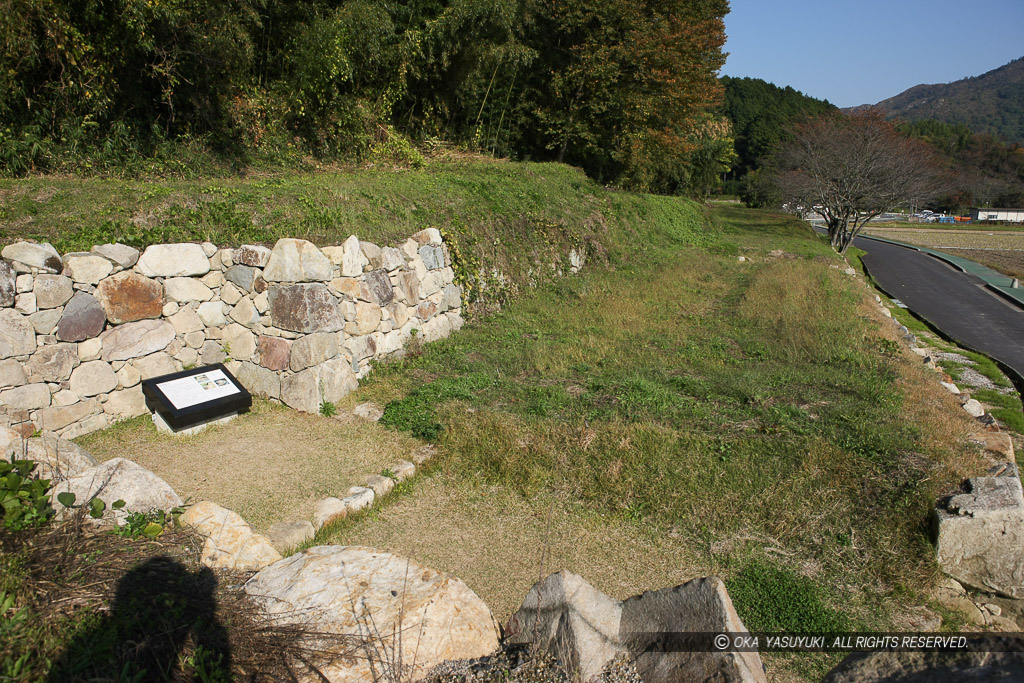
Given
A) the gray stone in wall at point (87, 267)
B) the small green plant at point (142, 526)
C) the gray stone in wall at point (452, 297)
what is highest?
the gray stone in wall at point (87, 267)

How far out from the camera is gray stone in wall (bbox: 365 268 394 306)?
650cm

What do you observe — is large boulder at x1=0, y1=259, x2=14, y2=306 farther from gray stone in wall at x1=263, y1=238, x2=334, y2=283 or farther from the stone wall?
gray stone in wall at x1=263, y1=238, x2=334, y2=283

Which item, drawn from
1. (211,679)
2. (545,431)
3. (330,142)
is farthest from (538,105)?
(211,679)

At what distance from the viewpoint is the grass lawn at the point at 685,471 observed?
12.5 ft

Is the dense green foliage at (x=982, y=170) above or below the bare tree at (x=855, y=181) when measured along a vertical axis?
above

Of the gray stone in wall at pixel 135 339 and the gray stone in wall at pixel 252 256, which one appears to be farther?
the gray stone in wall at pixel 252 256

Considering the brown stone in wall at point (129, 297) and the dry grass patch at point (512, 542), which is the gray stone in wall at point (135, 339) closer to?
the brown stone in wall at point (129, 297)

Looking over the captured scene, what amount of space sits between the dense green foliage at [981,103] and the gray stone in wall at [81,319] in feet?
382

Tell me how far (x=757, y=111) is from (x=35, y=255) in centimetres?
7196

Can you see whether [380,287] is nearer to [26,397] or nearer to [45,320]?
[45,320]

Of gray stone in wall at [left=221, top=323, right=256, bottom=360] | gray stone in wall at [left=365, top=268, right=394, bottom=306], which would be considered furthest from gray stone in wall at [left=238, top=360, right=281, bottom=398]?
gray stone in wall at [left=365, top=268, right=394, bottom=306]

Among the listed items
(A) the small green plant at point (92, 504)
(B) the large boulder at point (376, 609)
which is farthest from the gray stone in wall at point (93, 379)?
(B) the large boulder at point (376, 609)

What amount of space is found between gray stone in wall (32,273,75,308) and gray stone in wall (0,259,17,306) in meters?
0.14

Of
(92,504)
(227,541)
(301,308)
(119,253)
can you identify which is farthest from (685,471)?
(119,253)
